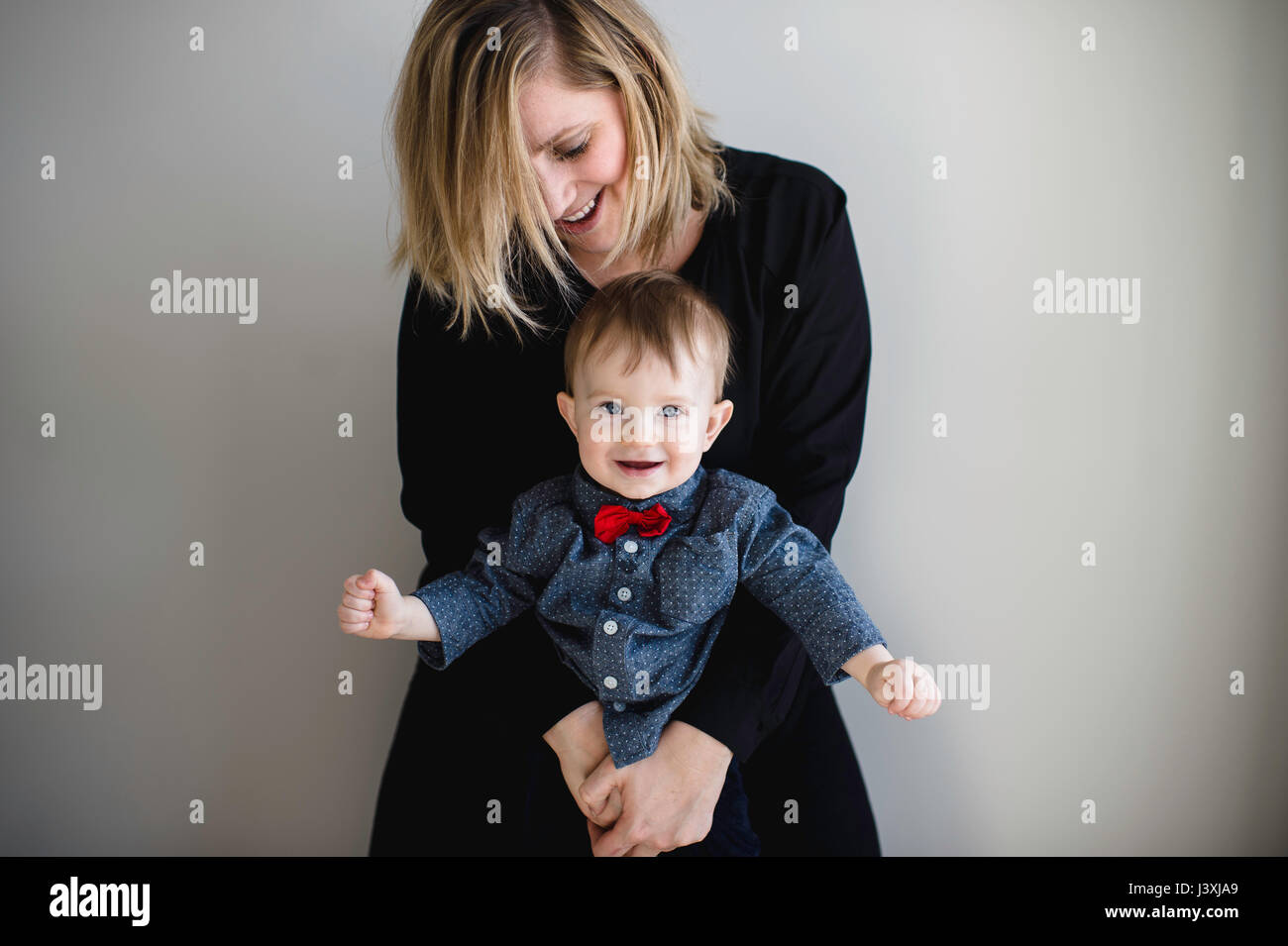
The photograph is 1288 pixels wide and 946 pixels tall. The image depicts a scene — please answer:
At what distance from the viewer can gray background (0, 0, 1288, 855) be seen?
1.63 metres

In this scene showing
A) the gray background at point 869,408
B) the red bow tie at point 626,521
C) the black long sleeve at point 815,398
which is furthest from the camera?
the gray background at point 869,408

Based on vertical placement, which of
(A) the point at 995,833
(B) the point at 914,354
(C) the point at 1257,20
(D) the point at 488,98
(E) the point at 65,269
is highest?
(C) the point at 1257,20

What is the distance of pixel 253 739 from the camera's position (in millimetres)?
1792

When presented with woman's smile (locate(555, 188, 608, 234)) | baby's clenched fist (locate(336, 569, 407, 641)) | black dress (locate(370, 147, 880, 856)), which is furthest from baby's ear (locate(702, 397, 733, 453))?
baby's clenched fist (locate(336, 569, 407, 641))

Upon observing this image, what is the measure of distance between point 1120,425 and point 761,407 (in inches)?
29.7

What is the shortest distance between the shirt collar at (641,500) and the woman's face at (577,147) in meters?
0.40

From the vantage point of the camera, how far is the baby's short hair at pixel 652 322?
3.83 feet

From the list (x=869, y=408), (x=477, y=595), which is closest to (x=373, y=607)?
(x=477, y=595)

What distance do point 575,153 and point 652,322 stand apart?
310 millimetres

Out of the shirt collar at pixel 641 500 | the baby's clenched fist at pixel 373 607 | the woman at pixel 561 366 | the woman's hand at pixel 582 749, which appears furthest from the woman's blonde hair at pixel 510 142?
the woman's hand at pixel 582 749

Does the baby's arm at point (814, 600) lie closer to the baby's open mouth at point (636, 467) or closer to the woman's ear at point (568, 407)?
the baby's open mouth at point (636, 467)

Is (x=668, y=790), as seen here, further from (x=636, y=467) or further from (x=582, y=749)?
(x=636, y=467)
